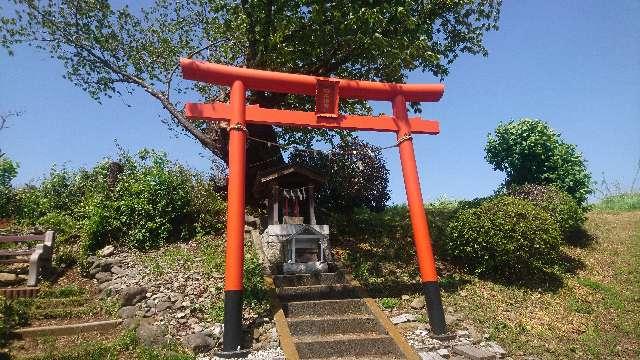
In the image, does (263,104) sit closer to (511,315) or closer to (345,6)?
(345,6)

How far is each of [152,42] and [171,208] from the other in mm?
6468

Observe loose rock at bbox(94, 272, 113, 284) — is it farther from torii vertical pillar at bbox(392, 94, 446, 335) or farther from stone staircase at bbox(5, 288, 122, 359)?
torii vertical pillar at bbox(392, 94, 446, 335)

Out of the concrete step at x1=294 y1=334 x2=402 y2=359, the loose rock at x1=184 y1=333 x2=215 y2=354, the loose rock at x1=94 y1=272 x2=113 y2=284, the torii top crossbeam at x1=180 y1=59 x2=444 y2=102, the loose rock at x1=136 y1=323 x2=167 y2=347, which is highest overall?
the torii top crossbeam at x1=180 y1=59 x2=444 y2=102

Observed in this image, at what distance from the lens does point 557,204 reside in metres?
13.2

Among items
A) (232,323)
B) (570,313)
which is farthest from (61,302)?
(570,313)

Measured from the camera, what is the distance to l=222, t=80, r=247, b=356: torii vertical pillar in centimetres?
696

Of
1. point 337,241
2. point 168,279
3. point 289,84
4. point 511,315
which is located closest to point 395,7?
point 289,84

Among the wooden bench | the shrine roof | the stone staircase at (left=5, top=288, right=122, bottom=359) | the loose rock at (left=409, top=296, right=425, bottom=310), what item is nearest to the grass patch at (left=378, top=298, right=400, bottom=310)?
the loose rock at (left=409, top=296, right=425, bottom=310)

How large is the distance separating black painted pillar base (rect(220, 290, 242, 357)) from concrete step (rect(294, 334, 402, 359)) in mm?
949

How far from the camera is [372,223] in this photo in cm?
1381

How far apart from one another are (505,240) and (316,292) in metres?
4.56

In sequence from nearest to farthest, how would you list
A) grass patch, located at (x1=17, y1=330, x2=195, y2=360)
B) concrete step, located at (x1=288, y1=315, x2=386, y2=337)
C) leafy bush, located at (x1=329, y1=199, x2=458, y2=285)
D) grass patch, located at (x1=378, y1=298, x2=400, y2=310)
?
1. grass patch, located at (x1=17, y1=330, x2=195, y2=360)
2. concrete step, located at (x1=288, y1=315, x2=386, y2=337)
3. grass patch, located at (x1=378, y1=298, x2=400, y2=310)
4. leafy bush, located at (x1=329, y1=199, x2=458, y2=285)

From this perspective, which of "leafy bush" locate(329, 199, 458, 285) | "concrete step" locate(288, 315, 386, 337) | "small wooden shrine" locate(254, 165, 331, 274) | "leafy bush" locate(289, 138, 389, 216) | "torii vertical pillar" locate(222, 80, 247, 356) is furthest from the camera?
"leafy bush" locate(289, 138, 389, 216)

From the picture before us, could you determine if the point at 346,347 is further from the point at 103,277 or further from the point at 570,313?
the point at 103,277
